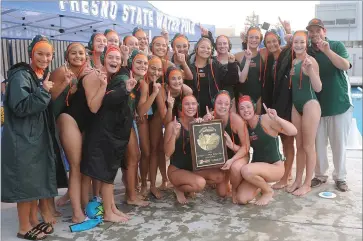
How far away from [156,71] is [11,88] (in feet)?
5.43

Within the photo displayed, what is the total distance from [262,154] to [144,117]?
1.60 metres

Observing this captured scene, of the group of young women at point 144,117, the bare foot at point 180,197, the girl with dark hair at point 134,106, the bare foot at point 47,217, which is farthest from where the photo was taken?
the bare foot at point 180,197

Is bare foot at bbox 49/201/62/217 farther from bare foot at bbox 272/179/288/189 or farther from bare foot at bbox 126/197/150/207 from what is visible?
bare foot at bbox 272/179/288/189

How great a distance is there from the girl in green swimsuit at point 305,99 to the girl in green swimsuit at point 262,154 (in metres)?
0.39

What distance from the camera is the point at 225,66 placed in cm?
482

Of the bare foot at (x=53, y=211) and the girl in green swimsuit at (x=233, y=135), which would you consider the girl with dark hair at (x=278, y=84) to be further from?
the bare foot at (x=53, y=211)

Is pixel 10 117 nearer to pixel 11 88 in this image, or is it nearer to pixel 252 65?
pixel 11 88

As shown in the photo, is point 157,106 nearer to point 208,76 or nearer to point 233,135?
point 208,76

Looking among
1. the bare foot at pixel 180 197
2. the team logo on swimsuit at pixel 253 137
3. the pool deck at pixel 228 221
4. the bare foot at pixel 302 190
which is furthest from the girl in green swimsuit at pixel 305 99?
the bare foot at pixel 180 197

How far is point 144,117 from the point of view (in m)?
4.54

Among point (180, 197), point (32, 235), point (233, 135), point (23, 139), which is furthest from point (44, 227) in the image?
point (233, 135)

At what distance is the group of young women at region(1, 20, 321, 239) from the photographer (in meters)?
3.38

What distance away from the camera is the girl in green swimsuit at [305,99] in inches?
177

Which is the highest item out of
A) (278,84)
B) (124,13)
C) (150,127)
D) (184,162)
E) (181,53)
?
(124,13)
